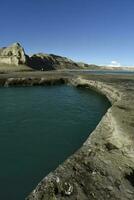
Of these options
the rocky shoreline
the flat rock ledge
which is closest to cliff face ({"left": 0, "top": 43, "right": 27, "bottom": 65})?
the rocky shoreline

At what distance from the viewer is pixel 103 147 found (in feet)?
47.2

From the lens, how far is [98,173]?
37.8 feet

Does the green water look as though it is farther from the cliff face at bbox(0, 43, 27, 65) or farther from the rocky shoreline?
the cliff face at bbox(0, 43, 27, 65)

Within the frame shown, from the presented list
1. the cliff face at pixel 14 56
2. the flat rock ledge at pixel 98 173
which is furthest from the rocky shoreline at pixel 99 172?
the cliff face at pixel 14 56

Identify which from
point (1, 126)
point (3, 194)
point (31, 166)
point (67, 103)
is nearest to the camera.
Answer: point (3, 194)

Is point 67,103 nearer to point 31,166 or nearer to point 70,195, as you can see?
point 31,166

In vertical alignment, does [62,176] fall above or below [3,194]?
above

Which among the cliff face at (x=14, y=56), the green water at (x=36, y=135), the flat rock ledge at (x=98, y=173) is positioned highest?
the cliff face at (x=14, y=56)

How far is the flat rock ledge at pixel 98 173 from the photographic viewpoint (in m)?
10.1

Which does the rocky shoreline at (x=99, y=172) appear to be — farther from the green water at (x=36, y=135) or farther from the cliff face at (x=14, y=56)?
the cliff face at (x=14, y=56)

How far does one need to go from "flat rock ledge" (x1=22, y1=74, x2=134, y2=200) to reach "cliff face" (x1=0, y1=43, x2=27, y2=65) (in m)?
131

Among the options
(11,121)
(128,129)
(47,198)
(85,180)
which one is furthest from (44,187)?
(11,121)

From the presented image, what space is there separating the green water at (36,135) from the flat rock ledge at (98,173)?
2.36 m

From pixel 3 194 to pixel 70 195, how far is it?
13.9 ft
